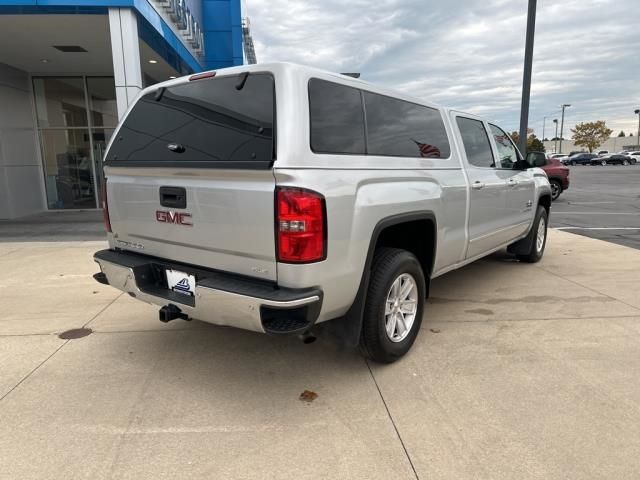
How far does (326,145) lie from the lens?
9.06 ft

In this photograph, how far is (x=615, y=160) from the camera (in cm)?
5491

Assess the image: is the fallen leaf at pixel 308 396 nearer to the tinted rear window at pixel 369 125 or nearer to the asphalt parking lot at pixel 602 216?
the tinted rear window at pixel 369 125

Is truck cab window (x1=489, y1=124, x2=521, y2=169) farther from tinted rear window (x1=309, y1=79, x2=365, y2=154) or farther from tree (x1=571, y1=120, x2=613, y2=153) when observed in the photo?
tree (x1=571, y1=120, x2=613, y2=153)

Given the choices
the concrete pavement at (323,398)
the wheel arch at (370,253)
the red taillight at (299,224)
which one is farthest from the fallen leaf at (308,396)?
the red taillight at (299,224)

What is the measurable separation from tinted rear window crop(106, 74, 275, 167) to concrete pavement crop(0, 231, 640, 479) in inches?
59.2

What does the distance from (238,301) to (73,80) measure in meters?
13.2

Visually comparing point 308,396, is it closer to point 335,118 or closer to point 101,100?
point 335,118

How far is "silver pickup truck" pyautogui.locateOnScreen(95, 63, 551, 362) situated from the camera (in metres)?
2.56

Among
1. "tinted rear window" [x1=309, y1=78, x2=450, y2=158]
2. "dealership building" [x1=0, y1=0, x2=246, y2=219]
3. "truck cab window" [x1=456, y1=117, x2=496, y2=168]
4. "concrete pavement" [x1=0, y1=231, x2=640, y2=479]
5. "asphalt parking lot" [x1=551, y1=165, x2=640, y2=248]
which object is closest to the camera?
"concrete pavement" [x1=0, y1=231, x2=640, y2=479]

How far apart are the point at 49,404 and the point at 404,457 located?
7.19 ft

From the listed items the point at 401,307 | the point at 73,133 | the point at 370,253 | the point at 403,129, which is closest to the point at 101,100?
the point at 73,133

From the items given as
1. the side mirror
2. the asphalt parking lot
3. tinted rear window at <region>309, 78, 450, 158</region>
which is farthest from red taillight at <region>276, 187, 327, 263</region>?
the asphalt parking lot

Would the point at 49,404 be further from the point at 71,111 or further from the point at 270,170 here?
the point at 71,111

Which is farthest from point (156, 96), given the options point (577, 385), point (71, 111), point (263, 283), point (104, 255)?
point (71, 111)
